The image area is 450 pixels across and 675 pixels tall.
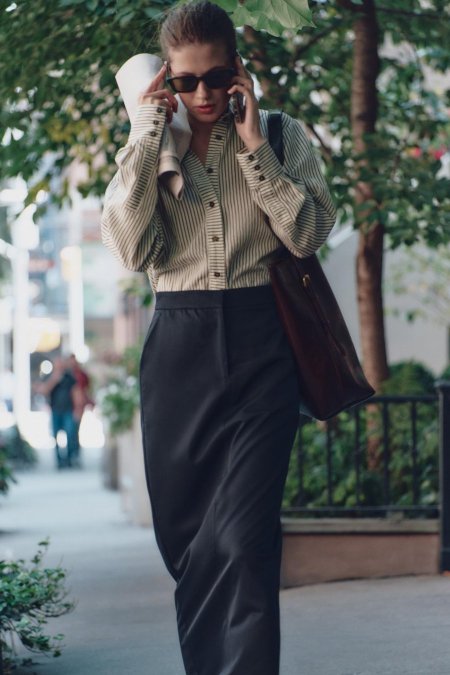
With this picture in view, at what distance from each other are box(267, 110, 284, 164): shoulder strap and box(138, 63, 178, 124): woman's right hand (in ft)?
0.91

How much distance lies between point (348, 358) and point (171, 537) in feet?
2.22

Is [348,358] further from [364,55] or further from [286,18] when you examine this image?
[364,55]

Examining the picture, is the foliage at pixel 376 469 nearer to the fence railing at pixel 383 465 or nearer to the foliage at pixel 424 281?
the fence railing at pixel 383 465

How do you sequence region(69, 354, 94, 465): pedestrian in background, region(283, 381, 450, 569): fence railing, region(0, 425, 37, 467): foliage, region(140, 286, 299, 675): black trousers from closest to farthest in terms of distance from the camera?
region(140, 286, 299, 675): black trousers → region(283, 381, 450, 569): fence railing → region(69, 354, 94, 465): pedestrian in background → region(0, 425, 37, 467): foliage

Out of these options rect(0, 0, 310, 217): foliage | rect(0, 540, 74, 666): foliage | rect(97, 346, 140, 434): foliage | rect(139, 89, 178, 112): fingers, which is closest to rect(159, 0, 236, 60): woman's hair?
rect(139, 89, 178, 112): fingers

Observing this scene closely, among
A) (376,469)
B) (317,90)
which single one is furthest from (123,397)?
(376,469)

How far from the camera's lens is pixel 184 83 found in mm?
3541

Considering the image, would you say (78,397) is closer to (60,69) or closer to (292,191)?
(60,69)

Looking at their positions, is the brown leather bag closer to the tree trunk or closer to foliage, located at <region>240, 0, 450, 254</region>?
foliage, located at <region>240, 0, 450, 254</region>

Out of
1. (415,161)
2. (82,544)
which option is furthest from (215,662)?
(82,544)

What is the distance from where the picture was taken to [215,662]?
3594mm

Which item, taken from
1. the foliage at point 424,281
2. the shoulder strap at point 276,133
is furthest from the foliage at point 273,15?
the foliage at point 424,281

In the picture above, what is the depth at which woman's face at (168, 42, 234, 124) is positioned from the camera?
3.54 metres

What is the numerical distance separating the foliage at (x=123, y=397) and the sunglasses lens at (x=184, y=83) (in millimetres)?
11018
